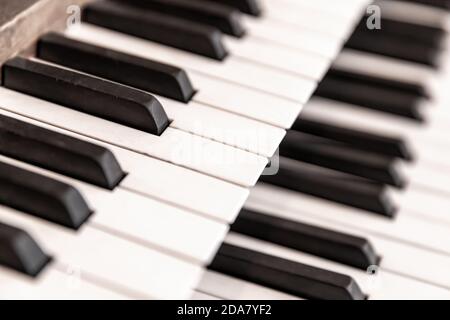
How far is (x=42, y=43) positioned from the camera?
1.09 m

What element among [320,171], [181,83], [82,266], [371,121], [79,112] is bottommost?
[82,266]

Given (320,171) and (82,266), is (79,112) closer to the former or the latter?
(82,266)

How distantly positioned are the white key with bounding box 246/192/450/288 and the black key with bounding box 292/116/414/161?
0.25m

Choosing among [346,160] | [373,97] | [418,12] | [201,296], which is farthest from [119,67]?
[418,12]

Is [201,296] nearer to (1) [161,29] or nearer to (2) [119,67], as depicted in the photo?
(2) [119,67]

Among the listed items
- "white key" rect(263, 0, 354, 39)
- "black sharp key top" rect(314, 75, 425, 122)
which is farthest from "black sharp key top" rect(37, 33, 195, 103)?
"black sharp key top" rect(314, 75, 425, 122)

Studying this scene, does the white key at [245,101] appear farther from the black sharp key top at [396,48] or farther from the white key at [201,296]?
the black sharp key top at [396,48]

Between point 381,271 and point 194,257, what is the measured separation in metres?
0.38

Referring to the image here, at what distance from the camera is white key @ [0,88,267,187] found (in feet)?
3.11

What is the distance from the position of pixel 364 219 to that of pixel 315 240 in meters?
0.15

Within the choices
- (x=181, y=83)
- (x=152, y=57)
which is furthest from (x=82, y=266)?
(x=152, y=57)

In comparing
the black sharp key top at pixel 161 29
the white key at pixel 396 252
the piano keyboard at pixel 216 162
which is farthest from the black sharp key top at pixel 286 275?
the black sharp key top at pixel 161 29

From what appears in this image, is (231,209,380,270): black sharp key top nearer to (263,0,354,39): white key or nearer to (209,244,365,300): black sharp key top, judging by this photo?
(209,244,365,300): black sharp key top

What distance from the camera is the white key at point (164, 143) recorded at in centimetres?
95
